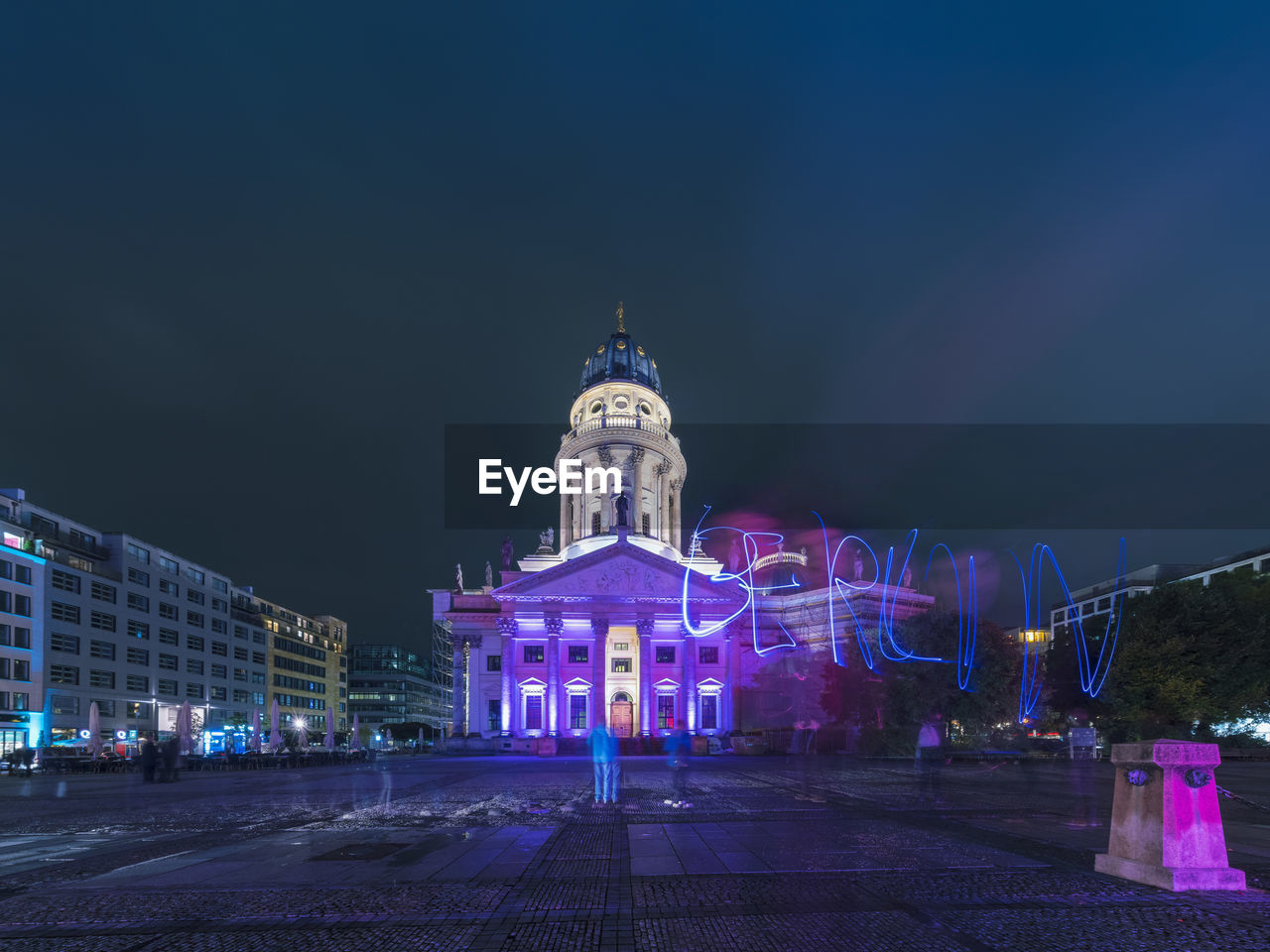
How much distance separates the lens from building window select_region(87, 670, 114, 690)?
83500 mm

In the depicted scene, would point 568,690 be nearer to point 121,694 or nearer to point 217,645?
point 121,694

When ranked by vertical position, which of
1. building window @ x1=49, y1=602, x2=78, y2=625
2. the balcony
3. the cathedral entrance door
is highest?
the balcony

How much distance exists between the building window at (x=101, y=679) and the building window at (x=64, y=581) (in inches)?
313

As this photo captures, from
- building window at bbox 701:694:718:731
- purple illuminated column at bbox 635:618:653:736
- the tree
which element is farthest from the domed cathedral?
the tree

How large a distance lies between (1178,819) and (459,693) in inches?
3330

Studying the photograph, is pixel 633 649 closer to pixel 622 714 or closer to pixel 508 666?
pixel 622 714

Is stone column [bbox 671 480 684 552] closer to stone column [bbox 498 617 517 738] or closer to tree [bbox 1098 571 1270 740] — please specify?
stone column [bbox 498 617 517 738]

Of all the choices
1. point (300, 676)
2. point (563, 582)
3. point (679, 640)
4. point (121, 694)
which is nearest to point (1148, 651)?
point (679, 640)

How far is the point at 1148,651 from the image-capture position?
51.9 meters

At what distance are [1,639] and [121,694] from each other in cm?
1906

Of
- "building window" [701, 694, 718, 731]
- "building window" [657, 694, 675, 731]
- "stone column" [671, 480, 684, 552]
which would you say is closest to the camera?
"building window" [657, 694, 675, 731]

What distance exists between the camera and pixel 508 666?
265 ft

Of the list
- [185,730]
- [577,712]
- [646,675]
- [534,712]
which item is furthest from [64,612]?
[646,675]

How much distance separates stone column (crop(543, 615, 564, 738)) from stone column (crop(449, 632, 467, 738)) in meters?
9.16
